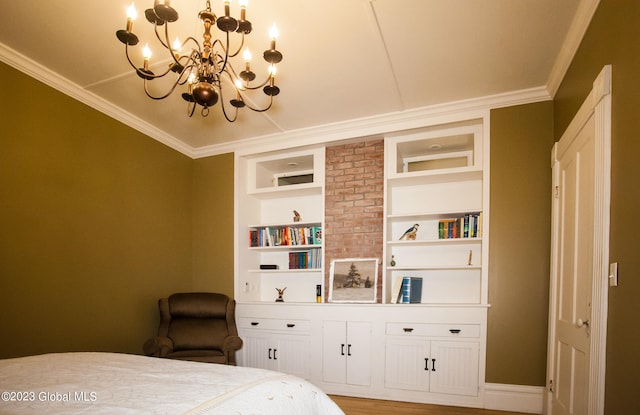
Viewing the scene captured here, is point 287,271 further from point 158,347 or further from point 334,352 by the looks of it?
point 158,347

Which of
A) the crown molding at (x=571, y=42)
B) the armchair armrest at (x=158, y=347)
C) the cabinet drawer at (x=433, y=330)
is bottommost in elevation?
the armchair armrest at (x=158, y=347)

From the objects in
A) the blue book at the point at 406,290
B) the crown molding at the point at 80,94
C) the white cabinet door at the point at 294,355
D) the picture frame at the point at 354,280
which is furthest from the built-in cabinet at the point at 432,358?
the crown molding at the point at 80,94

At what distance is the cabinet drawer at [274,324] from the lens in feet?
12.4

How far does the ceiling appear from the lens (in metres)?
2.21

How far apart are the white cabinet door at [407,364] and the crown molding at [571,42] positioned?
2.43 m

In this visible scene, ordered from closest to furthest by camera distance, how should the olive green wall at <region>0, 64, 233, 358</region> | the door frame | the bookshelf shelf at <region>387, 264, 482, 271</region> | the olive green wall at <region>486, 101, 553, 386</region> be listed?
the door frame
the olive green wall at <region>0, 64, 233, 358</region>
the olive green wall at <region>486, 101, 553, 386</region>
the bookshelf shelf at <region>387, 264, 482, 271</region>

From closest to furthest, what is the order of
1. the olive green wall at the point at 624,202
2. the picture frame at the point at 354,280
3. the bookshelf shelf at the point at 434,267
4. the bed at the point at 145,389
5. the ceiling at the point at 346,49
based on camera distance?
the bed at the point at 145,389 < the olive green wall at the point at 624,202 < the ceiling at the point at 346,49 < the bookshelf shelf at the point at 434,267 < the picture frame at the point at 354,280

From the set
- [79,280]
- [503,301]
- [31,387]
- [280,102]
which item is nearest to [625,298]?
[503,301]

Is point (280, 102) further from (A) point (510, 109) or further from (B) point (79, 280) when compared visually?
(B) point (79, 280)

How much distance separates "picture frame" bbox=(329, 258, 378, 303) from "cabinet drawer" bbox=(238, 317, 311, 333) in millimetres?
383

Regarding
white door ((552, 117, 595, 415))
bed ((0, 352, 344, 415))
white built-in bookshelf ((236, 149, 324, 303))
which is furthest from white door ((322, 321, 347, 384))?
bed ((0, 352, 344, 415))

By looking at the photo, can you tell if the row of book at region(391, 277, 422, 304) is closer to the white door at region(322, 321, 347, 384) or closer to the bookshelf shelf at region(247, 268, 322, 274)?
the white door at region(322, 321, 347, 384)

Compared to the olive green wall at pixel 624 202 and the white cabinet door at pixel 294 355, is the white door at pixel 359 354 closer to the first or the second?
the white cabinet door at pixel 294 355

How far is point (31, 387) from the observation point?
1332mm
